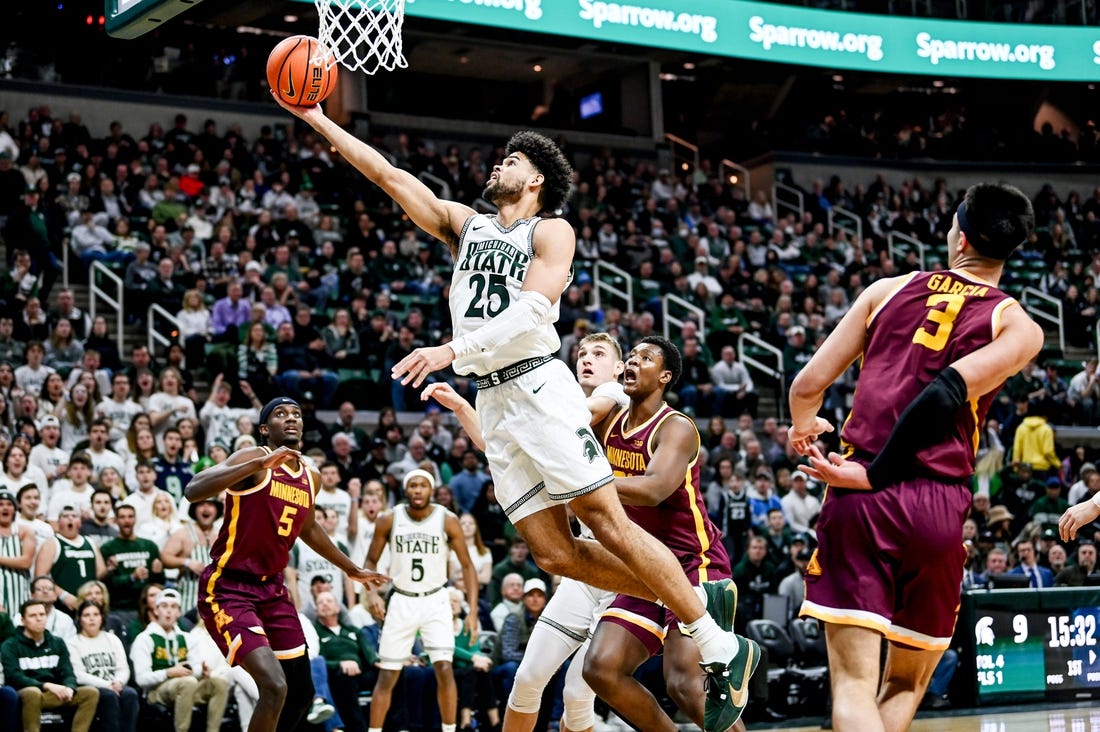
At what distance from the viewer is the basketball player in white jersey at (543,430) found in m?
5.84

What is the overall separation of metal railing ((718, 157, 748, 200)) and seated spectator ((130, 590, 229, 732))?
1953cm

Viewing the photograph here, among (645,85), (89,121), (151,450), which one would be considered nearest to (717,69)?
(645,85)

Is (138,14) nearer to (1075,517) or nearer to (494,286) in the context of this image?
(494,286)

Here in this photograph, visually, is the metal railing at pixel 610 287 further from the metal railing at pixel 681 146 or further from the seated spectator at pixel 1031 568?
the seated spectator at pixel 1031 568

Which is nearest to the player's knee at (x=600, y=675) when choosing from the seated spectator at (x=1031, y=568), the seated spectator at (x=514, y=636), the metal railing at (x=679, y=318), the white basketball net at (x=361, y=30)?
the white basketball net at (x=361, y=30)

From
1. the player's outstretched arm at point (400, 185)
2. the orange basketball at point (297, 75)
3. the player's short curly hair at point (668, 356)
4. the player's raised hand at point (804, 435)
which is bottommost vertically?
the player's raised hand at point (804, 435)

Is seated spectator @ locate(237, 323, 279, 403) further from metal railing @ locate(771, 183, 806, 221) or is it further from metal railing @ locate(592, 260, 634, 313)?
metal railing @ locate(771, 183, 806, 221)

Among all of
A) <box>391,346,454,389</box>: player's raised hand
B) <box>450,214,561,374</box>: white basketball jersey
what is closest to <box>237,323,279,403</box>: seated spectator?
<box>450,214,561,374</box>: white basketball jersey

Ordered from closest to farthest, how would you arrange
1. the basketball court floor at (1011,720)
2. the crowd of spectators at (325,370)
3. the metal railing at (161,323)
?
the basketball court floor at (1011,720), the crowd of spectators at (325,370), the metal railing at (161,323)

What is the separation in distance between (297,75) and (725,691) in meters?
3.41

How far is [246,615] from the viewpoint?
8.03 m

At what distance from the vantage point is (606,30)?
2420 centimetres

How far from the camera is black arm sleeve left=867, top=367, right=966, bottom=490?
4.55 m

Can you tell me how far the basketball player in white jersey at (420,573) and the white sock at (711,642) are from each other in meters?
5.34
